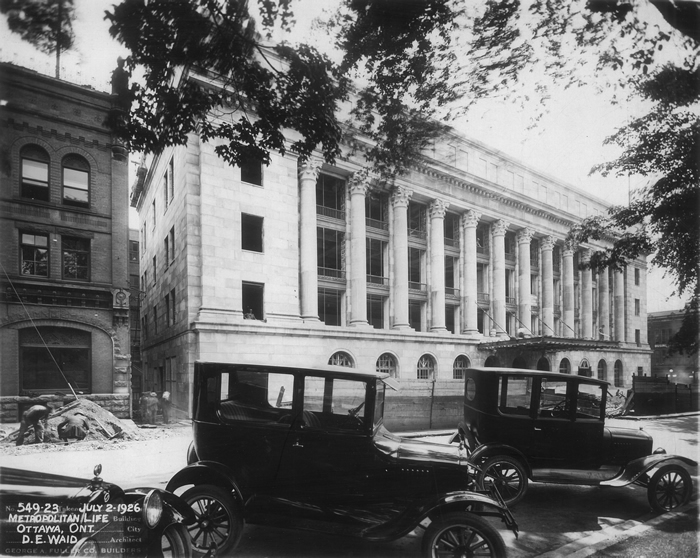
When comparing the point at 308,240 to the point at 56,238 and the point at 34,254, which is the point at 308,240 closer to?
the point at 56,238

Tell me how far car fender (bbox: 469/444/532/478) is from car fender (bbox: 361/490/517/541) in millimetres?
2226

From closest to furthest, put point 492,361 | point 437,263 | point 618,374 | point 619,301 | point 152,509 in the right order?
point 152,509, point 619,301, point 618,374, point 492,361, point 437,263

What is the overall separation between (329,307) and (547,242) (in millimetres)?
5975

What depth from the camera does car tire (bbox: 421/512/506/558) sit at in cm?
396

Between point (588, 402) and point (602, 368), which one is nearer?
point (588, 402)

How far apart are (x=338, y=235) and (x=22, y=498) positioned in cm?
795

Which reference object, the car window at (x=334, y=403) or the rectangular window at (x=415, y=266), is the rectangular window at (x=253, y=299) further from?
the rectangular window at (x=415, y=266)

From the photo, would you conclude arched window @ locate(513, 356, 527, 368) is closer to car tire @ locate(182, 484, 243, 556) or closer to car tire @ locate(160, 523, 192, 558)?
car tire @ locate(182, 484, 243, 556)

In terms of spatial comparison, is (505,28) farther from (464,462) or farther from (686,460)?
(686,460)

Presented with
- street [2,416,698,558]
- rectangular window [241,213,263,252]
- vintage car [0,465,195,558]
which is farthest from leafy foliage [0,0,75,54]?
street [2,416,698,558]

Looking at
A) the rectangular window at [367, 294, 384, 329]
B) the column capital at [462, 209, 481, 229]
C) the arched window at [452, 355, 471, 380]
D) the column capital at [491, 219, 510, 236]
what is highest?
the column capital at [462, 209, 481, 229]

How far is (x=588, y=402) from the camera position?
6.65 m

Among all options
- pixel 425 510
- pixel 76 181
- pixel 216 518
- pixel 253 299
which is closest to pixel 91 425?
pixel 253 299

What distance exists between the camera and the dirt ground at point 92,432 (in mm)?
5945
